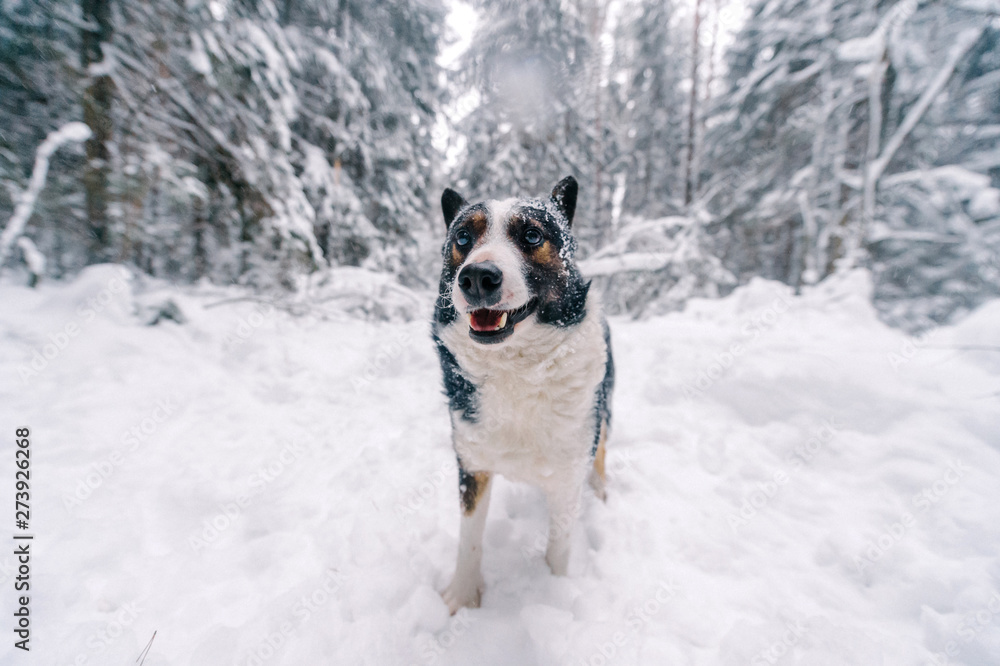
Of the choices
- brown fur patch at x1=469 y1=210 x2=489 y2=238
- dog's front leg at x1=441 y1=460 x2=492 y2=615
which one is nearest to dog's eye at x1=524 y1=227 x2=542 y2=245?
brown fur patch at x1=469 y1=210 x2=489 y2=238

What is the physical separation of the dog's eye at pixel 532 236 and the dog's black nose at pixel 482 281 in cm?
39

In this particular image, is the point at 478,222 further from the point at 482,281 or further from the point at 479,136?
the point at 479,136

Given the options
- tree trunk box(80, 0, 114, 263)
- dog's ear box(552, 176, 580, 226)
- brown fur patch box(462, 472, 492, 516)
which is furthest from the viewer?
tree trunk box(80, 0, 114, 263)

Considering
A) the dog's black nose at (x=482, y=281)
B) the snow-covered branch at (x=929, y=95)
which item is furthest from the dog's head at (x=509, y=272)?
the snow-covered branch at (x=929, y=95)

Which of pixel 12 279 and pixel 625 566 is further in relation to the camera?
pixel 12 279

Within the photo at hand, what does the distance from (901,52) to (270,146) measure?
32.2 ft

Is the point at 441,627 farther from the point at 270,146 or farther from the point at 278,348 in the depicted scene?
the point at 270,146

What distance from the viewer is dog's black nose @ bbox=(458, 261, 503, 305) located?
140 centimetres

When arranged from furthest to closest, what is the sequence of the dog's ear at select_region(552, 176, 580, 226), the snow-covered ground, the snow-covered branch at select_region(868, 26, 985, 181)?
the snow-covered branch at select_region(868, 26, 985, 181) < the dog's ear at select_region(552, 176, 580, 226) < the snow-covered ground

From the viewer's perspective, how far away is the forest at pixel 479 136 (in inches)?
137

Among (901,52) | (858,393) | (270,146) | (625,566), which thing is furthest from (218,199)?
(901,52)

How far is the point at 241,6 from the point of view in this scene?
409 centimetres

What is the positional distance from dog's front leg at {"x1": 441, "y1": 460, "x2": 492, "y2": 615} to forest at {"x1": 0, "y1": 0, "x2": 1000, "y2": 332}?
436cm

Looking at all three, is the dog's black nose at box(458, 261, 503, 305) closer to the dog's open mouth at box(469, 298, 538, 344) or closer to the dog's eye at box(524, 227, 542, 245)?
the dog's open mouth at box(469, 298, 538, 344)
